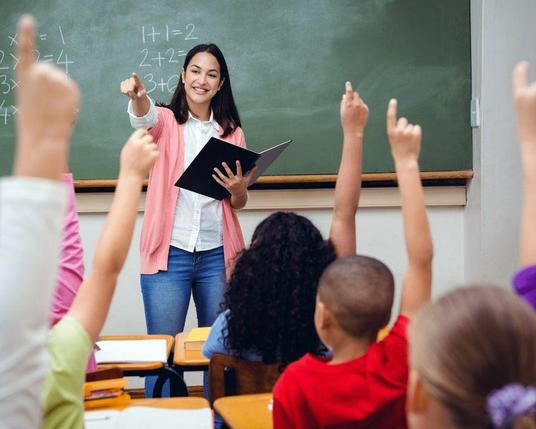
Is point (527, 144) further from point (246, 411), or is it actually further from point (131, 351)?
point (131, 351)

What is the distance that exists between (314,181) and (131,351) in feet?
5.71

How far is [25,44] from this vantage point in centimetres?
92

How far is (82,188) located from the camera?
406 cm

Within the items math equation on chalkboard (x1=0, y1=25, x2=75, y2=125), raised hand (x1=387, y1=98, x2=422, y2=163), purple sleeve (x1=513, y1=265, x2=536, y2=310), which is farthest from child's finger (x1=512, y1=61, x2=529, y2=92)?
math equation on chalkboard (x1=0, y1=25, x2=75, y2=125)

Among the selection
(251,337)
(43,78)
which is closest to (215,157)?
(251,337)

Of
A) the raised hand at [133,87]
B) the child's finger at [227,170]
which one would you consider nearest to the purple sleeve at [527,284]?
the child's finger at [227,170]

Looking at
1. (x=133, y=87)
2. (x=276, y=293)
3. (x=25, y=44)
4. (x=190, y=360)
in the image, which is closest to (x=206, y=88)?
(x=133, y=87)

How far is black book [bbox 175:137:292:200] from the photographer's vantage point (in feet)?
9.80

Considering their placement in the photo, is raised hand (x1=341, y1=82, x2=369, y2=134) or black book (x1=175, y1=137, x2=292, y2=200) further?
black book (x1=175, y1=137, x2=292, y2=200)

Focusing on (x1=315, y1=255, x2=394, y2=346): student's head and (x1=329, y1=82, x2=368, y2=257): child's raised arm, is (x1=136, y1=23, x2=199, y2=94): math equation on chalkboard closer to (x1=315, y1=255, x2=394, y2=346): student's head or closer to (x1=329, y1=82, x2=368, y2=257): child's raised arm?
(x1=329, y1=82, x2=368, y2=257): child's raised arm

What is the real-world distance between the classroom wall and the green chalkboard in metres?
0.17

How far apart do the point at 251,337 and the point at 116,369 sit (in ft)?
1.15

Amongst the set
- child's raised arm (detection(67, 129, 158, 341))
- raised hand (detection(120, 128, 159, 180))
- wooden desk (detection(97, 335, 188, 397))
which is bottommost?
wooden desk (detection(97, 335, 188, 397))

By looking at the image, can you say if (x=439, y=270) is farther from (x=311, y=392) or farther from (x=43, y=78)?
(x=43, y=78)
